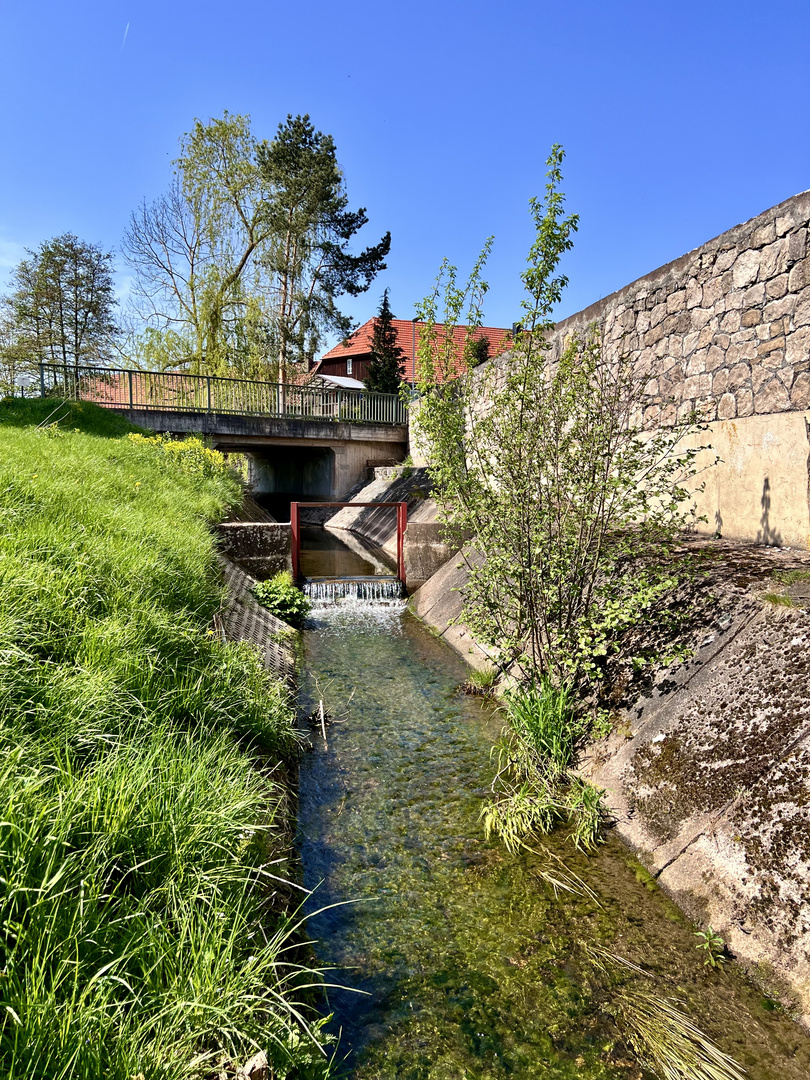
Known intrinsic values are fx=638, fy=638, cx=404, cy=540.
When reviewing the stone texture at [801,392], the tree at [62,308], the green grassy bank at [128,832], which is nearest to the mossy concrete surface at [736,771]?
the stone texture at [801,392]

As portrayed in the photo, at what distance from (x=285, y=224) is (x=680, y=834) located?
29546mm

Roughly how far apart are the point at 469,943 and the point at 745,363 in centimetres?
468

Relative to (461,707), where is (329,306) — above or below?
above

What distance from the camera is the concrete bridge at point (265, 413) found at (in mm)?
19547

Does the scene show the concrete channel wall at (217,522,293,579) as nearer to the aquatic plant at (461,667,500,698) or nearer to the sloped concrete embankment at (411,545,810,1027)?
the aquatic plant at (461,667,500,698)

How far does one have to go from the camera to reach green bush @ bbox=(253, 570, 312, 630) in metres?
9.22

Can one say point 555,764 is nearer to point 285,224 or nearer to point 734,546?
point 734,546

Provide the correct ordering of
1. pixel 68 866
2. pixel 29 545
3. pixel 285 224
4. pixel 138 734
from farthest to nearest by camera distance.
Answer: pixel 285 224, pixel 29 545, pixel 138 734, pixel 68 866

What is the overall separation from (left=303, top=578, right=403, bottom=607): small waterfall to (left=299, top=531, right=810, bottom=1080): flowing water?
5.75 meters

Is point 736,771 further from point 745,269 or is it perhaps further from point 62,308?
point 62,308

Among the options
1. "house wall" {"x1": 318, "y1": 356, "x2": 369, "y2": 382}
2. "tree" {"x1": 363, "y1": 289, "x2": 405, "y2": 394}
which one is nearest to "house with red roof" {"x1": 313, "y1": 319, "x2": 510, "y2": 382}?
"house wall" {"x1": 318, "y1": 356, "x2": 369, "y2": 382}

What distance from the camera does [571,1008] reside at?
2.62m

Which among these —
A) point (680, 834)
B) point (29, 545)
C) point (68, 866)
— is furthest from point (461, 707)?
point (68, 866)

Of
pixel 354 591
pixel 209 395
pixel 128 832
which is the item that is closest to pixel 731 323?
pixel 128 832
